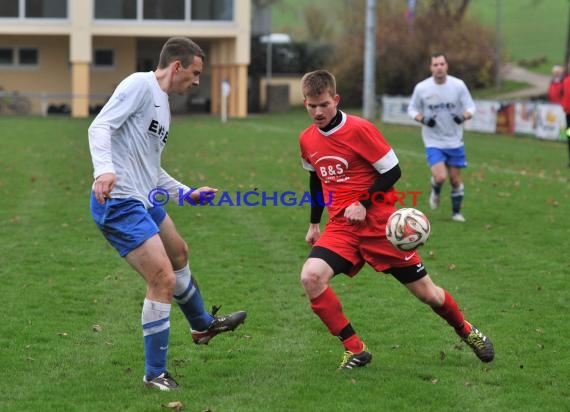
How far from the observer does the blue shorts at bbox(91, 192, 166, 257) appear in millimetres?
6152

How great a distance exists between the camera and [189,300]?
6.97 meters

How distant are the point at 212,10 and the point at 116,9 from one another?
416cm

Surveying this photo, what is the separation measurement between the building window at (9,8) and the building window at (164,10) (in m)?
5.54

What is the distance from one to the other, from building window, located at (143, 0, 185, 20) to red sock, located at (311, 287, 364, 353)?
3956 cm

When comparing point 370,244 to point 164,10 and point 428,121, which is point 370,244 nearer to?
point 428,121

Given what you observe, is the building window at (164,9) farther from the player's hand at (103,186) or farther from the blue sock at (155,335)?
the player's hand at (103,186)

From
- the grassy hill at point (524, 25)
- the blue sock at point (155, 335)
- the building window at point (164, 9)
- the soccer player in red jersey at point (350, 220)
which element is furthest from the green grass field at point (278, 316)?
the grassy hill at point (524, 25)

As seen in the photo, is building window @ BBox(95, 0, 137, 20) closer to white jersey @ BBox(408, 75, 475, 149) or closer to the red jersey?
white jersey @ BBox(408, 75, 475, 149)

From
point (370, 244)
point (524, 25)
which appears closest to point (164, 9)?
point (370, 244)

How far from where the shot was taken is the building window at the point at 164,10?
4472 cm

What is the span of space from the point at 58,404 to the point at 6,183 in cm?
1302

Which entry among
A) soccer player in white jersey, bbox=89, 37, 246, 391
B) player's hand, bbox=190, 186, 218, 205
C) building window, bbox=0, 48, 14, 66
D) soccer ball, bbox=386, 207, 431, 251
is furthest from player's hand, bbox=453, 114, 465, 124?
building window, bbox=0, 48, 14, 66

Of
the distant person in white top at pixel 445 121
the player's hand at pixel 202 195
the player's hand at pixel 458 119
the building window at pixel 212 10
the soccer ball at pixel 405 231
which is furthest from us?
the building window at pixel 212 10

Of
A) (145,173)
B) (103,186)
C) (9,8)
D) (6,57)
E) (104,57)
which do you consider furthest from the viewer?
(104,57)
